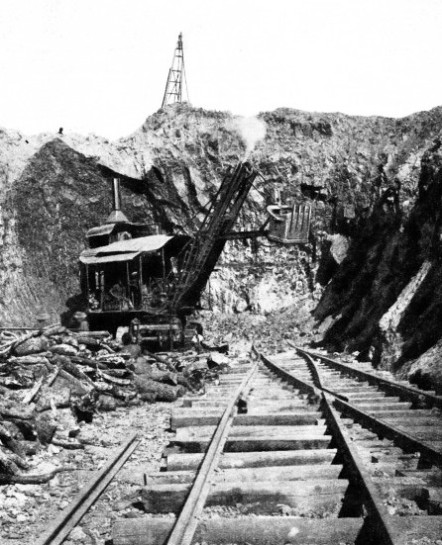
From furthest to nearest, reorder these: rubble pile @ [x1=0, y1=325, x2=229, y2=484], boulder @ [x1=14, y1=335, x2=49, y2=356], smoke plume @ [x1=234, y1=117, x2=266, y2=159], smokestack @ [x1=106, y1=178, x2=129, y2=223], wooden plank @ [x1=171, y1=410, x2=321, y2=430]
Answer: smoke plume @ [x1=234, y1=117, x2=266, y2=159]
smokestack @ [x1=106, y1=178, x2=129, y2=223]
boulder @ [x1=14, y1=335, x2=49, y2=356]
rubble pile @ [x1=0, y1=325, x2=229, y2=484]
wooden plank @ [x1=171, y1=410, x2=321, y2=430]

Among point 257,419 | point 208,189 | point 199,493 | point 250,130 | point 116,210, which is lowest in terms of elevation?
point 257,419

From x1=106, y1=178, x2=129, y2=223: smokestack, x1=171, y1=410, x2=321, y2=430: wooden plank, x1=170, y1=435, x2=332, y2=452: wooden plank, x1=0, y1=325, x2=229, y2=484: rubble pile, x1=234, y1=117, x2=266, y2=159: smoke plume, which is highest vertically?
x1=234, y1=117, x2=266, y2=159: smoke plume

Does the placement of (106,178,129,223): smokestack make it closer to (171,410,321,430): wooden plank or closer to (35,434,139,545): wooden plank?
(171,410,321,430): wooden plank

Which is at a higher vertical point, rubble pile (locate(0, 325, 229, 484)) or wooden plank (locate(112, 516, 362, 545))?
wooden plank (locate(112, 516, 362, 545))

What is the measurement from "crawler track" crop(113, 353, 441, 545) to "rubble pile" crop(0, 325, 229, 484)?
163 centimetres

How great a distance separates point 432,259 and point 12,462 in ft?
41.7

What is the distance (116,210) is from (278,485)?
27.0m

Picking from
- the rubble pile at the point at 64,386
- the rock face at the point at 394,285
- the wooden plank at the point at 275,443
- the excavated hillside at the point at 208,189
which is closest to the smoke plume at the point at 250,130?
the excavated hillside at the point at 208,189

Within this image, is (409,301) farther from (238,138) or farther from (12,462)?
(238,138)

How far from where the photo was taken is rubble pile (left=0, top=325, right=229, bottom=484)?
6355 mm

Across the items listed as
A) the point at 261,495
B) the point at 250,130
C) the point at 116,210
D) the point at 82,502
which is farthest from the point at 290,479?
the point at 250,130

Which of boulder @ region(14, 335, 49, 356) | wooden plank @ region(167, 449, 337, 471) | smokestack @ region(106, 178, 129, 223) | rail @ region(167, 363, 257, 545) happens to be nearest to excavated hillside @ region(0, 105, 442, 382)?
smokestack @ region(106, 178, 129, 223)

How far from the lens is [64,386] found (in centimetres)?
901

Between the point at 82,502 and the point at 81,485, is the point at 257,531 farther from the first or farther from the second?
the point at 81,485
